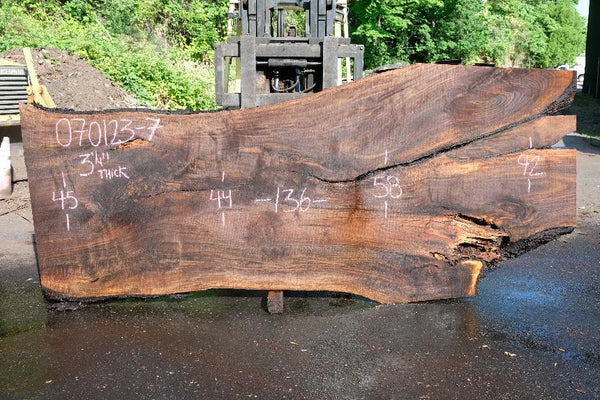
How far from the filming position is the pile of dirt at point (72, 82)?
8.83 metres

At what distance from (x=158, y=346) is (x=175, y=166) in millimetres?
1136

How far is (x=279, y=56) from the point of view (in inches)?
210

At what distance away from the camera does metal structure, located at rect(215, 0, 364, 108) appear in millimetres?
5309

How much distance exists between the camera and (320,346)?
3320 mm

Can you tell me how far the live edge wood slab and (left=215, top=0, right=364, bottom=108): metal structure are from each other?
1.74m

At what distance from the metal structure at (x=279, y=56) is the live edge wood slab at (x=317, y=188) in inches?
68.4

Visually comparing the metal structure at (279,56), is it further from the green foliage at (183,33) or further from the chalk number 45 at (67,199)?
the green foliage at (183,33)

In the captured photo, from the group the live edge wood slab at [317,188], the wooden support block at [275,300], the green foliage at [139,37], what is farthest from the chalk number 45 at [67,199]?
the green foliage at [139,37]

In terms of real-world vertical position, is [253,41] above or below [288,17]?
below

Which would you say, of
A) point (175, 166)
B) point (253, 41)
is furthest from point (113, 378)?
point (253, 41)

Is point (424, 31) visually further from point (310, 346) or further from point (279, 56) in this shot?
point (310, 346)

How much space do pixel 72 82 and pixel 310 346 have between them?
752 cm

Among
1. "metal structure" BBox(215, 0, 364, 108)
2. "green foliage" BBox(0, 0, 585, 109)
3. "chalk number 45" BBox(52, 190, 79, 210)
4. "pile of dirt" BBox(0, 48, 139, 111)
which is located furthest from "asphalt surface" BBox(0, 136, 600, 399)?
"green foliage" BBox(0, 0, 585, 109)

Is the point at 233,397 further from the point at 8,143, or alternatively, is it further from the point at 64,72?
the point at 64,72
